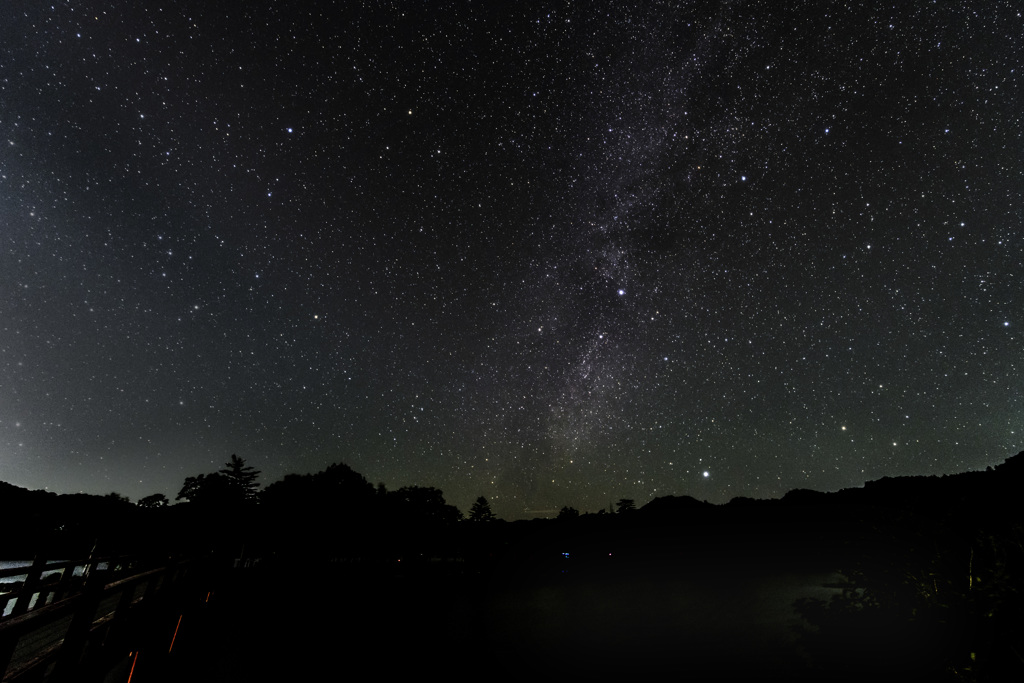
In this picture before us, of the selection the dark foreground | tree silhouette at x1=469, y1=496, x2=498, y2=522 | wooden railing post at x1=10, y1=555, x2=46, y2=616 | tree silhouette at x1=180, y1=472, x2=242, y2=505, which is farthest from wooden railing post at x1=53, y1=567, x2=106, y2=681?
tree silhouette at x1=469, y1=496, x2=498, y2=522

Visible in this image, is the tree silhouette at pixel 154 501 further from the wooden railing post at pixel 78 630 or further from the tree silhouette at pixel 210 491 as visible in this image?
the wooden railing post at pixel 78 630

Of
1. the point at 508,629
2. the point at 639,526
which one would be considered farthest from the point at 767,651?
the point at 639,526

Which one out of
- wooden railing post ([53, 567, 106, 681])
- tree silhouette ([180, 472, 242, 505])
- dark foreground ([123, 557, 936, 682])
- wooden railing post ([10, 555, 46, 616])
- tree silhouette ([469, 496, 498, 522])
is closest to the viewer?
wooden railing post ([53, 567, 106, 681])

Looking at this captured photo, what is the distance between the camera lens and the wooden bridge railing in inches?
68.8

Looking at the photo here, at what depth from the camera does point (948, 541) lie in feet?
13.9

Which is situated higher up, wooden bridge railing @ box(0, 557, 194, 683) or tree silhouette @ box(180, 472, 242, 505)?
tree silhouette @ box(180, 472, 242, 505)

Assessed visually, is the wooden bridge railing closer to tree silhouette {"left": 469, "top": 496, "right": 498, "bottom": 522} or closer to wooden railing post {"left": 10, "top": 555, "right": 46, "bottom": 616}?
wooden railing post {"left": 10, "top": 555, "right": 46, "bottom": 616}

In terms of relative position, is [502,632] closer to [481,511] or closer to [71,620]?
[71,620]

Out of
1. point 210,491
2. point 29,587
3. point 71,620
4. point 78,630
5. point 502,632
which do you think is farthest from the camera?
point 210,491

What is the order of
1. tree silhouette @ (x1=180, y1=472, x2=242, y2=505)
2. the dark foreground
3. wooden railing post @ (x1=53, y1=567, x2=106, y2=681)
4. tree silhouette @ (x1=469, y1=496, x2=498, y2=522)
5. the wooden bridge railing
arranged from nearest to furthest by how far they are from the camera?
1. the wooden bridge railing
2. wooden railing post @ (x1=53, y1=567, x2=106, y2=681)
3. the dark foreground
4. tree silhouette @ (x1=180, y1=472, x2=242, y2=505)
5. tree silhouette @ (x1=469, y1=496, x2=498, y2=522)

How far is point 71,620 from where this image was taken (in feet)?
13.0

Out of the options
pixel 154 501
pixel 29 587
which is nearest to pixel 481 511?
pixel 154 501

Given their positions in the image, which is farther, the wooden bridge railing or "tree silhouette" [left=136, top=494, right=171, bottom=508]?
"tree silhouette" [left=136, top=494, right=171, bottom=508]

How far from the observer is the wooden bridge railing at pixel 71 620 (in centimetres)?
175
